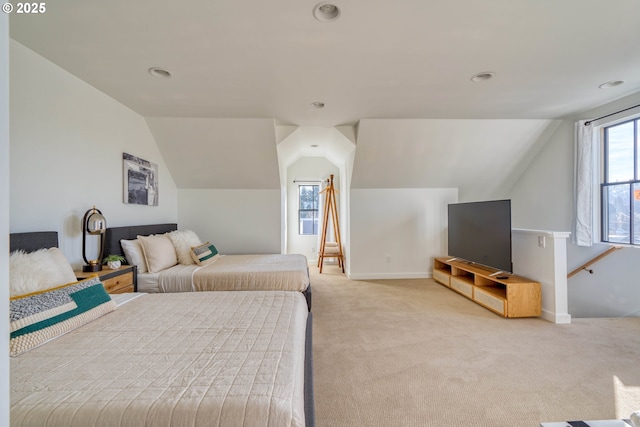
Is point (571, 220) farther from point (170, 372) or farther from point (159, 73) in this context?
point (159, 73)

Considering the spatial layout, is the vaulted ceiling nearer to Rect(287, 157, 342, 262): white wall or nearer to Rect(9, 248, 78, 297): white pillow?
Rect(9, 248, 78, 297): white pillow

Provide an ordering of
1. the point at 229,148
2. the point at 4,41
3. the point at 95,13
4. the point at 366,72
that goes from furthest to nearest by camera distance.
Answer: the point at 229,148 → the point at 366,72 → the point at 95,13 → the point at 4,41

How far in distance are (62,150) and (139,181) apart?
1132 mm

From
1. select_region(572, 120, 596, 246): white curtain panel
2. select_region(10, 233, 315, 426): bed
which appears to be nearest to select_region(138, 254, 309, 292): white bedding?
select_region(10, 233, 315, 426): bed

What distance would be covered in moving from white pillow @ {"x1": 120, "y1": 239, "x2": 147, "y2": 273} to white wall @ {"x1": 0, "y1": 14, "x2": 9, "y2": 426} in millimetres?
2559

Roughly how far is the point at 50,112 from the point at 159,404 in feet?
8.49

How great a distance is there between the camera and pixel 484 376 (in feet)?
6.48

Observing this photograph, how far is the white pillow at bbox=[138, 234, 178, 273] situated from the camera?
9.43 ft

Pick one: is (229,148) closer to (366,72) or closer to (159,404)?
(366,72)

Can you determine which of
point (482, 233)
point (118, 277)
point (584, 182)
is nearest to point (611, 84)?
point (584, 182)

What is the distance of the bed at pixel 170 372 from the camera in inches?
A: 34.4

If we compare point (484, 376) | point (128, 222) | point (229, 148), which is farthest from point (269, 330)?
point (229, 148)

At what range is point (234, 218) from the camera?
4.65 meters

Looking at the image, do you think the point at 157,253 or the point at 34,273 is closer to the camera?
the point at 34,273
